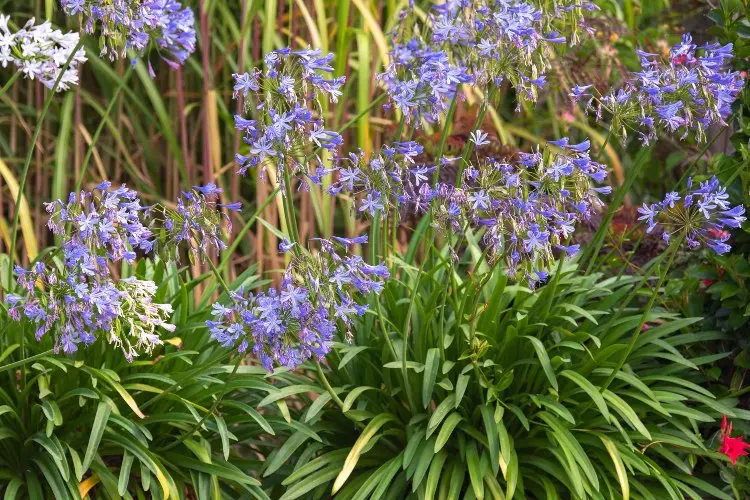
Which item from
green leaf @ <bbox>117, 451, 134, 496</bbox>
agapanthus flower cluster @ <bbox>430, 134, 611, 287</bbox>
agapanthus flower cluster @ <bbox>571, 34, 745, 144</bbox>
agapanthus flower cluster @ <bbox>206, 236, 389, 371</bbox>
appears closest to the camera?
agapanthus flower cluster @ <bbox>206, 236, 389, 371</bbox>

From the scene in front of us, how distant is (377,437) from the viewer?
2.74 metres

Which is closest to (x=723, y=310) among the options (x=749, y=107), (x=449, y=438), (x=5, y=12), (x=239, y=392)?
(x=749, y=107)

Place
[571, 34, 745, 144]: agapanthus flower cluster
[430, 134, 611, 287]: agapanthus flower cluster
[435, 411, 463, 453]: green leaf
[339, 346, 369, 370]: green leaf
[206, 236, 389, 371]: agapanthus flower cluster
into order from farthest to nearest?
[339, 346, 369, 370]: green leaf < [435, 411, 463, 453]: green leaf < [571, 34, 745, 144]: agapanthus flower cluster < [430, 134, 611, 287]: agapanthus flower cluster < [206, 236, 389, 371]: agapanthus flower cluster

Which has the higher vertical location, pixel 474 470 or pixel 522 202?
pixel 522 202

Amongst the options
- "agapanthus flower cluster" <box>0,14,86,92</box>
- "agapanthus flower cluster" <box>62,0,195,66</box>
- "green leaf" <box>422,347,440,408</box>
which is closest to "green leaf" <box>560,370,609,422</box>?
"green leaf" <box>422,347,440,408</box>

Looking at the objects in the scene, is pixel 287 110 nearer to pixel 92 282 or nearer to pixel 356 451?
pixel 92 282

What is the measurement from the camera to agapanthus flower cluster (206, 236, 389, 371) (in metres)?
2.16

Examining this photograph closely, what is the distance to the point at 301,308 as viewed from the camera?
7.15ft

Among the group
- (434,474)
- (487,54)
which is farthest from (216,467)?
(487,54)

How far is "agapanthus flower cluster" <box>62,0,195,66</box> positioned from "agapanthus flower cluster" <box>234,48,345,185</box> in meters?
0.28

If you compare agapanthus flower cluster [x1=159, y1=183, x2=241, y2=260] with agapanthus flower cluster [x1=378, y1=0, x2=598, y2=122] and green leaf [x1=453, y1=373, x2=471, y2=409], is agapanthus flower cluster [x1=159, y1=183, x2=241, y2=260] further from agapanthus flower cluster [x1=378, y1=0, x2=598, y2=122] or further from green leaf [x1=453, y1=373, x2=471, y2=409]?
green leaf [x1=453, y1=373, x2=471, y2=409]

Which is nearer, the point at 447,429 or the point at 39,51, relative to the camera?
the point at 39,51

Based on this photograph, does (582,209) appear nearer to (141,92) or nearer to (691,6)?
(141,92)

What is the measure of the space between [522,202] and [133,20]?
0.93 metres
